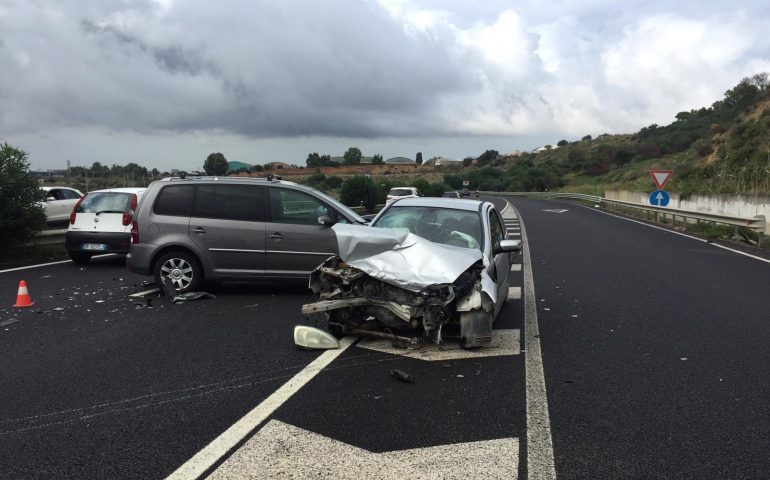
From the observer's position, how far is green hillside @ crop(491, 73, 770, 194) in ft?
122

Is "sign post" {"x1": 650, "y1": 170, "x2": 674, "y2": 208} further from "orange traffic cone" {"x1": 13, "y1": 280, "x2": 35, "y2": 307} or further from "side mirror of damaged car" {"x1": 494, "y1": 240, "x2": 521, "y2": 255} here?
"orange traffic cone" {"x1": 13, "y1": 280, "x2": 35, "y2": 307}

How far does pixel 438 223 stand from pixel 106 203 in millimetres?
8162

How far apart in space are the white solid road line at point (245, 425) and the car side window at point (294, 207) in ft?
11.8

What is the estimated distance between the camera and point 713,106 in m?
112

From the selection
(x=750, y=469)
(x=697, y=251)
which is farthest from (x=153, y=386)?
(x=697, y=251)

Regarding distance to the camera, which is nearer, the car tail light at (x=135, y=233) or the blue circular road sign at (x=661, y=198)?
the car tail light at (x=135, y=233)

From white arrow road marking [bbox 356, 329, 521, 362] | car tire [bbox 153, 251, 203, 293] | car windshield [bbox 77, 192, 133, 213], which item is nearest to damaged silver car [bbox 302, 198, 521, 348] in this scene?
white arrow road marking [bbox 356, 329, 521, 362]

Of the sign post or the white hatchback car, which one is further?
the sign post

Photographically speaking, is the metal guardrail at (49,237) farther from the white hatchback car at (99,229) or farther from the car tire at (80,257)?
the white hatchback car at (99,229)

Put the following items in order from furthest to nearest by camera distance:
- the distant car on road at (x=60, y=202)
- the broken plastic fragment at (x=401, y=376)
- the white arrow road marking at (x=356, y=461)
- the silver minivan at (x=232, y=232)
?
the distant car on road at (x=60, y=202), the silver minivan at (x=232, y=232), the broken plastic fragment at (x=401, y=376), the white arrow road marking at (x=356, y=461)

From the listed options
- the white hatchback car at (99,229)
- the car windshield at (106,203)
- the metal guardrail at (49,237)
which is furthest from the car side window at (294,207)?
the metal guardrail at (49,237)

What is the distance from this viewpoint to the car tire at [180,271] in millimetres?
8969

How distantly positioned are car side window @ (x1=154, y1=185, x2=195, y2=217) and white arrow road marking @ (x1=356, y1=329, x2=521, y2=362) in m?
4.25

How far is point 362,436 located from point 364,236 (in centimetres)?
248
